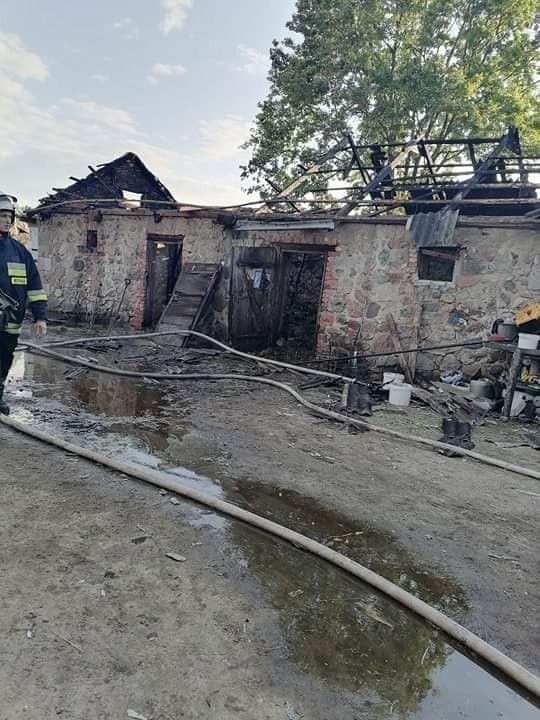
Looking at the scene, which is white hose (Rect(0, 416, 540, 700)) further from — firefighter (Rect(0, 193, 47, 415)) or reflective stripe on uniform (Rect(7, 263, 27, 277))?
reflective stripe on uniform (Rect(7, 263, 27, 277))

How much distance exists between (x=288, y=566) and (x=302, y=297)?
31.7 ft

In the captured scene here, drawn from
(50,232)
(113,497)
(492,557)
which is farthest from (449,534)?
(50,232)

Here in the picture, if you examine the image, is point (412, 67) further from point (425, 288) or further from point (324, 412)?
point (324, 412)

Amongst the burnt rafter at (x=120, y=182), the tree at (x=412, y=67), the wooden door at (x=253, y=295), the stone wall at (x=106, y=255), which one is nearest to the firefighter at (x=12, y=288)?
the wooden door at (x=253, y=295)

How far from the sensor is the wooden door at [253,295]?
1017cm

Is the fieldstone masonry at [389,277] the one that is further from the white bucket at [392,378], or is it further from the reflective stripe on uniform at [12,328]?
the reflective stripe on uniform at [12,328]

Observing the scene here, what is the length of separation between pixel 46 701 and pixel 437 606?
6.22 feet

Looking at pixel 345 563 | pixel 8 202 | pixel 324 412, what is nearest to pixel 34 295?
pixel 8 202

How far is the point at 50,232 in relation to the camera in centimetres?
1312

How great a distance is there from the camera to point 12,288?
4.51m

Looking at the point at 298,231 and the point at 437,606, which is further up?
the point at 298,231

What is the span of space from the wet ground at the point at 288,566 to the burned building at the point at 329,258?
380cm

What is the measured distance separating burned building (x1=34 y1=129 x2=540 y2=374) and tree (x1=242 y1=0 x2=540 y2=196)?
2.64 metres

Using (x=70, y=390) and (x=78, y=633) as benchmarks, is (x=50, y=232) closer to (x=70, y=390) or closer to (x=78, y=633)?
(x=70, y=390)
